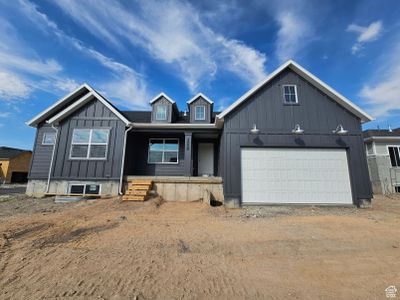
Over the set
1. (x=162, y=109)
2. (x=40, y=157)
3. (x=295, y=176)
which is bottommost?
(x=295, y=176)

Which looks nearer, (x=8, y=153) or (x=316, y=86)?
(x=316, y=86)

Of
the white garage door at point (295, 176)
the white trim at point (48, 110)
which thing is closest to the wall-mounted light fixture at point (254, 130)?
the white garage door at point (295, 176)

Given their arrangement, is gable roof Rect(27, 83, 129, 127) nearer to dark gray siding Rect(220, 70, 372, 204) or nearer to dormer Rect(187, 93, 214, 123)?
dormer Rect(187, 93, 214, 123)

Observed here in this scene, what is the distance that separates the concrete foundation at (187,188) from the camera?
9492 millimetres

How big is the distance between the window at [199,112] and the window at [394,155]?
51.8ft

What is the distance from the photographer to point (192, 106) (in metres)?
12.0

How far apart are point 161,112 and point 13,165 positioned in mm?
25244

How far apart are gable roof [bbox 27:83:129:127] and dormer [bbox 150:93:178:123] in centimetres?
201

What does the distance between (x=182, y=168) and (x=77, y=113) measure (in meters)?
6.69

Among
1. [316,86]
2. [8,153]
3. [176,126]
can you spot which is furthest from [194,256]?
[8,153]

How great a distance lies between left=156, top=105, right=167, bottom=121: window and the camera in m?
11.9

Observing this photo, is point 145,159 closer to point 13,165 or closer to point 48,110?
point 48,110

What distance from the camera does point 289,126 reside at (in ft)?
31.0

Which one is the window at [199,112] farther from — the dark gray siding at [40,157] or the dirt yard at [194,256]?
the dark gray siding at [40,157]
